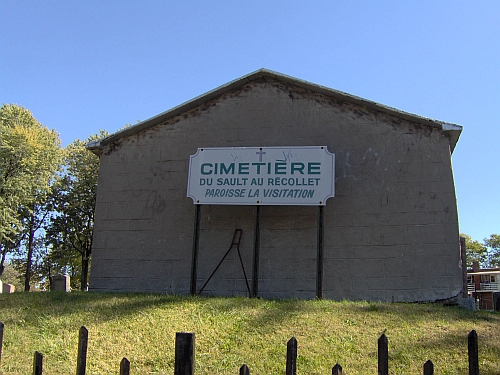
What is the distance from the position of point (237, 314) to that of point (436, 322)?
3.38m

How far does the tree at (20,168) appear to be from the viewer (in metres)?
29.6

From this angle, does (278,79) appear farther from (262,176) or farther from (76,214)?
(76,214)

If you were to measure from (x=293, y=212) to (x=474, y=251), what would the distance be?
189 feet

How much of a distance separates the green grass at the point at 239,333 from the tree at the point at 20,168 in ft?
68.2

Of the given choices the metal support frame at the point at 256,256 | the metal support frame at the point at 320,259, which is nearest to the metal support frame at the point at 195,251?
the metal support frame at the point at 256,256

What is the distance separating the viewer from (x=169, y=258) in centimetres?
1337

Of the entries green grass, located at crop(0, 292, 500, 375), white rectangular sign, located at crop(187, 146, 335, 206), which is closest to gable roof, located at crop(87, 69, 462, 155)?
white rectangular sign, located at crop(187, 146, 335, 206)

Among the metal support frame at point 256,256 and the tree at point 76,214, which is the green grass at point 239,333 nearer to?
the metal support frame at point 256,256

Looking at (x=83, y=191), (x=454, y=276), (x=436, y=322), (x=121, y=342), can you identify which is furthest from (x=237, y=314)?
(x=83, y=191)

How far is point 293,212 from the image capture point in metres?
13.0

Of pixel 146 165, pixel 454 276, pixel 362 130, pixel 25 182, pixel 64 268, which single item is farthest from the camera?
pixel 64 268

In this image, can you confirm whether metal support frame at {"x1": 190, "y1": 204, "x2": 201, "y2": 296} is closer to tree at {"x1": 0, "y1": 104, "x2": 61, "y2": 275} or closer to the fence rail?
the fence rail

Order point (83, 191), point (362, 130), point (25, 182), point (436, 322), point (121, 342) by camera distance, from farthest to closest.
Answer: point (83, 191), point (25, 182), point (362, 130), point (436, 322), point (121, 342)

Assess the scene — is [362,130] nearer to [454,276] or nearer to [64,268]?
[454,276]
